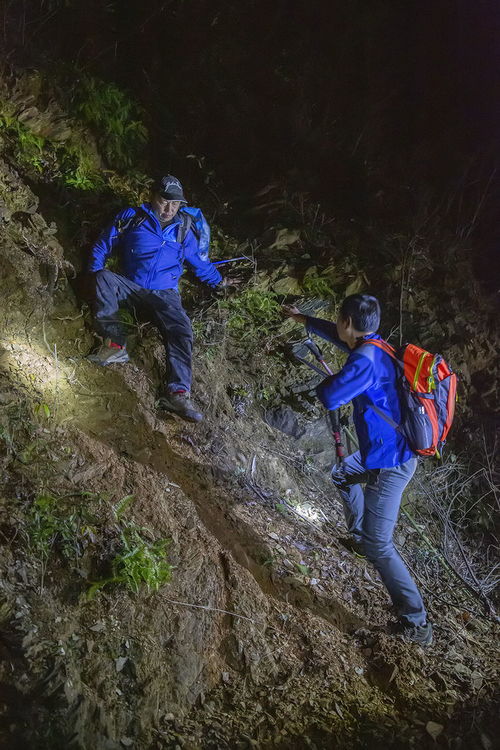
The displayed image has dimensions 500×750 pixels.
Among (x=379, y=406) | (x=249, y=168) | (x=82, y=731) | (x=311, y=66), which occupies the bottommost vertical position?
(x=82, y=731)

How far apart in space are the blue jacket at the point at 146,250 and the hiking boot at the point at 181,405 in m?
1.38

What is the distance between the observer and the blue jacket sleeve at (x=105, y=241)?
5818mm

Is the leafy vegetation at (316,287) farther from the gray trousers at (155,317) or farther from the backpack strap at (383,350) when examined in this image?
the backpack strap at (383,350)

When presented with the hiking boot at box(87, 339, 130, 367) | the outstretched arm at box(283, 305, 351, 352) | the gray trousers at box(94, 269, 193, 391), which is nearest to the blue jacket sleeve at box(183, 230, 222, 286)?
the gray trousers at box(94, 269, 193, 391)

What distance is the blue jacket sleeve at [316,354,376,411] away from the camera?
12.7 ft

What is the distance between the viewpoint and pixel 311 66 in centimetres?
884

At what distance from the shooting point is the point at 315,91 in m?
8.78

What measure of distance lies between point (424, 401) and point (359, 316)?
87 cm

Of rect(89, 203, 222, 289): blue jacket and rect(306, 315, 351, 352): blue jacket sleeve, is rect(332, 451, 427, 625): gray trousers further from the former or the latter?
rect(89, 203, 222, 289): blue jacket

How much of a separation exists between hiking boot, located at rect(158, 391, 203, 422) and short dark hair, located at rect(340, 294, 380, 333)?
7.88 feet

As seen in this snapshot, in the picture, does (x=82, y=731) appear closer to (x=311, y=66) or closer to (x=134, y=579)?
(x=134, y=579)

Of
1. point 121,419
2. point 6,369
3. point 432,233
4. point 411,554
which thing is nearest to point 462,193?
point 432,233

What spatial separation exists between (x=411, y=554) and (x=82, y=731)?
4664mm

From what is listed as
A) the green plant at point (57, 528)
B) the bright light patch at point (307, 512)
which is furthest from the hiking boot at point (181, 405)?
the green plant at point (57, 528)
